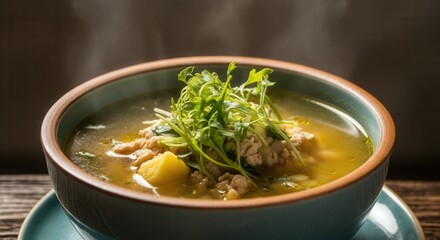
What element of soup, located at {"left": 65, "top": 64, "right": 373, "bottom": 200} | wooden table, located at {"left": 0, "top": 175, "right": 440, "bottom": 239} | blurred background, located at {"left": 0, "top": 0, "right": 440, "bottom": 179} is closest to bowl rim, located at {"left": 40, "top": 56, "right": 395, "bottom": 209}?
soup, located at {"left": 65, "top": 64, "right": 373, "bottom": 200}

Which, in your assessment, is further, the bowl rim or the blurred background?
the blurred background

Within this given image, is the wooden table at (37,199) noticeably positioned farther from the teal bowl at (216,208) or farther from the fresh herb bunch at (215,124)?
the fresh herb bunch at (215,124)

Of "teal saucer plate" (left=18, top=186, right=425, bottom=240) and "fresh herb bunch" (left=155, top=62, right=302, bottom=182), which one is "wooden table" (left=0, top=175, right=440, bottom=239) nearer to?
"teal saucer plate" (left=18, top=186, right=425, bottom=240)

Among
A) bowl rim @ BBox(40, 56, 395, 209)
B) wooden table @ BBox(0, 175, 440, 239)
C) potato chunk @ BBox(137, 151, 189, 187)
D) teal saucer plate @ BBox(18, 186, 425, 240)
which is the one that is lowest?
wooden table @ BBox(0, 175, 440, 239)

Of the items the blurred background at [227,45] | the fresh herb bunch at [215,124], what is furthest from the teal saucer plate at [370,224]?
the blurred background at [227,45]

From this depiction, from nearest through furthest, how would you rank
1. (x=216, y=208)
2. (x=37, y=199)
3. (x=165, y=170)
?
(x=216, y=208)
(x=165, y=170)
(x=37, y=199)

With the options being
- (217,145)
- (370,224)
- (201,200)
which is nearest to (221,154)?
(217,145)

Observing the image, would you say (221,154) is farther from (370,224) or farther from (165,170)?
(370,224)
